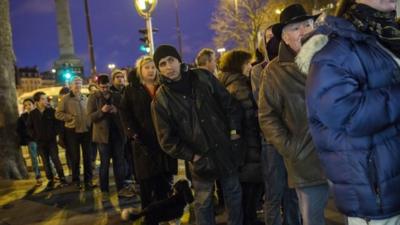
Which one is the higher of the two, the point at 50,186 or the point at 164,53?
the point at 164,53

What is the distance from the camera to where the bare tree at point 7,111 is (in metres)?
11.2

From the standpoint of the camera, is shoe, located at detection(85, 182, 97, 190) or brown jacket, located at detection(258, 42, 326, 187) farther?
shoe, located at detection(85, 182, 97, 190)

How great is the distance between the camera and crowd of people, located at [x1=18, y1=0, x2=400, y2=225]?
239 centimetres

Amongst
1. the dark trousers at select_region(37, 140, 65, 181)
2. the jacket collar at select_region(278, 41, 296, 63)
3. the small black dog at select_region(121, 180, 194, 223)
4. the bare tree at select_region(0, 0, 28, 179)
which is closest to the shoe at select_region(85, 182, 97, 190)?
the dark trousers at select_region(37, 140, 65, 181)

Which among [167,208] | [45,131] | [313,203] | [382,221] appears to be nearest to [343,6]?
[382,221]

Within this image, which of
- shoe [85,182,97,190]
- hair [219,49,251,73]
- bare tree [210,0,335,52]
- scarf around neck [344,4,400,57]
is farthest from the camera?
bare tree [210,0,335,52]

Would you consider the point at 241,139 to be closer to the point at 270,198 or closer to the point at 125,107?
the point at 270,198

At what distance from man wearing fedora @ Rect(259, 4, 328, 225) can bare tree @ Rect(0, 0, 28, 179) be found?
8694 mm

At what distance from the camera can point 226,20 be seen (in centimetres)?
4609

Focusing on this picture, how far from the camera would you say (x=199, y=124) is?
4605 mm

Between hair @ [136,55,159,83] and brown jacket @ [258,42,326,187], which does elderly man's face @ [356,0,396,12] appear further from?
hair @ [136,55,159,83]

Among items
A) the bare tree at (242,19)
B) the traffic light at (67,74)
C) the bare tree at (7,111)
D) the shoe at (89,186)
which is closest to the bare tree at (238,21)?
the bare tree at (242,19)

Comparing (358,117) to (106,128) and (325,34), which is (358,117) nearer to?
(325,34)

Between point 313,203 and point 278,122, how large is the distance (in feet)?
2.32
